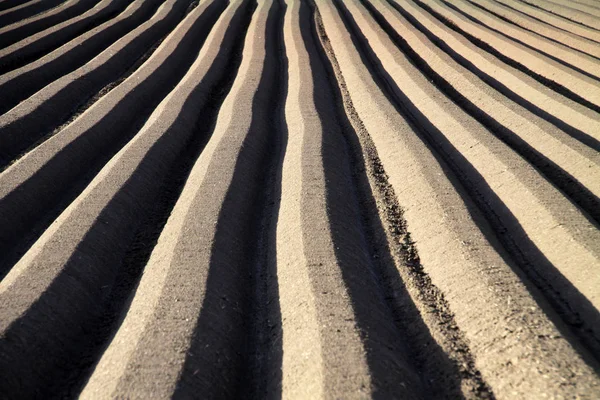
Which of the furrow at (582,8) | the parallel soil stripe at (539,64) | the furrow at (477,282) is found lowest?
the furrow at (582,8)

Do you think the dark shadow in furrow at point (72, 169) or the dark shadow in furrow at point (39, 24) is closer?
the dark shadow in furrow at point (72, 169)

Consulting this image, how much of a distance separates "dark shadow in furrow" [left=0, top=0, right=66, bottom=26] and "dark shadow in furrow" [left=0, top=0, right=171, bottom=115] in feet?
8.84

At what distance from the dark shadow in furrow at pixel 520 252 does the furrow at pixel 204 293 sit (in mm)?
2104

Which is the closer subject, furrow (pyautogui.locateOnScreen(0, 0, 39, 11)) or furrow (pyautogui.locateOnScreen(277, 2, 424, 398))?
furrow (pyautogui.locateOnScreen(277, 2, 424, 398))

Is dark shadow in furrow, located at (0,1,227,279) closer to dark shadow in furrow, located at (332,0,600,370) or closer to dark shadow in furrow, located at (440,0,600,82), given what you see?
dark shadow in furrow, located at (332,0,600,370)

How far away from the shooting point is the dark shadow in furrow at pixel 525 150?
477 cm

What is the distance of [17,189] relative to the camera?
200 inches

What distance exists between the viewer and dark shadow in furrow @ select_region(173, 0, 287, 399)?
297 centimetres

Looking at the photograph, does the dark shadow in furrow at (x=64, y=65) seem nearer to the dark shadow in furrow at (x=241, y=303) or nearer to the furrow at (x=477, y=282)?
the dark shadow in furrow at (x=241, y=303)


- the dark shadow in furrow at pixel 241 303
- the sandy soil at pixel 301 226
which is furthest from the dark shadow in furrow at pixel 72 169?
the dark shadow in furrow at pixel 241 303

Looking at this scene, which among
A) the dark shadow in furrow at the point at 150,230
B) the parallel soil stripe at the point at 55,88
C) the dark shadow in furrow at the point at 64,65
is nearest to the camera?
the dark shadow in furrow at the point at 150,230

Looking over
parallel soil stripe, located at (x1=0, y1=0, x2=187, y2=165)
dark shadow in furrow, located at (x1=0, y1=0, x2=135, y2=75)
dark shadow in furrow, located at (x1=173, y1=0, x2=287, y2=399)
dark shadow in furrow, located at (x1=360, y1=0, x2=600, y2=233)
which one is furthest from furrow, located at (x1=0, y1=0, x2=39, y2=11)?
dark shadow in furrow, located at (x1=360, y1=0, x2=600, y2=233)

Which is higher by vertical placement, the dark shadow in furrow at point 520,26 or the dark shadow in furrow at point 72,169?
the dark shadow in furrow at point 72,169

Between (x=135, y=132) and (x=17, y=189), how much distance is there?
6.85 feet
